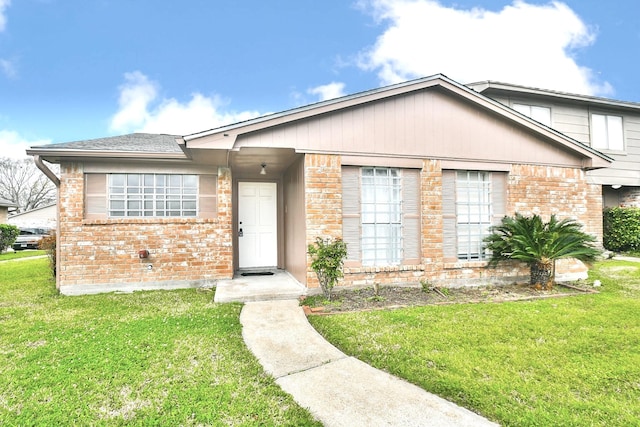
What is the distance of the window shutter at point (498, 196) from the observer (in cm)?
689

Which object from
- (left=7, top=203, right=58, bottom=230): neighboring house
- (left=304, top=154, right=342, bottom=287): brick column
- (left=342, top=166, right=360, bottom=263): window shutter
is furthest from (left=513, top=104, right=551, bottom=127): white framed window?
(left=7, top=203, right=58, bottom=230): neighboring house

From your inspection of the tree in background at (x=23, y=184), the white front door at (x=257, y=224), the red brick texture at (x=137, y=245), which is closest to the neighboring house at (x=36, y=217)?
the tree in background at (x=23, y=184)

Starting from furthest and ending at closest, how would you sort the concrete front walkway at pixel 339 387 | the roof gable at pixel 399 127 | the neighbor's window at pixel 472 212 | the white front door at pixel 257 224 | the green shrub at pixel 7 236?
the green shrub at pixel 7 236 < the white front door at pixel 257 224 < the neighbor's window at pixel 472 212 < the roof gable at pixel 399 127 < the concrete front walkway at pixel 339 387

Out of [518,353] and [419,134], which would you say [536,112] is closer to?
[419,134]

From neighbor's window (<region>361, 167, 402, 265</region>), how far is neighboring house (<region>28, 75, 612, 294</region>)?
0.02 metres

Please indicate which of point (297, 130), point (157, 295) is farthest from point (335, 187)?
point (157, 295)

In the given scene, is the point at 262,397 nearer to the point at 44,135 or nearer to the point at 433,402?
the point at 433,402

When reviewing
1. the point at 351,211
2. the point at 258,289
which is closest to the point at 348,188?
the point at 351,211

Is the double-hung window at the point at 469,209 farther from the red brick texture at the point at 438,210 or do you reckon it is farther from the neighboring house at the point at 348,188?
the red brick texture at the point at 438,210

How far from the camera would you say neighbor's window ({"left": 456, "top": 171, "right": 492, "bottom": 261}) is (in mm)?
6707

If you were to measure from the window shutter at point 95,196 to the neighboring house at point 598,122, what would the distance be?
10450mm

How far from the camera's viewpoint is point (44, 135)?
39.6 m

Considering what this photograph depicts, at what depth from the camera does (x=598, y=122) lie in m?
11.4

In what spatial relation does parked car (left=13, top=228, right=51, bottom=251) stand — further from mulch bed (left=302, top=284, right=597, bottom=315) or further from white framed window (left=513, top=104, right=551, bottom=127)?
white framed window (left=513, top=104, right=551, bottom=127)
